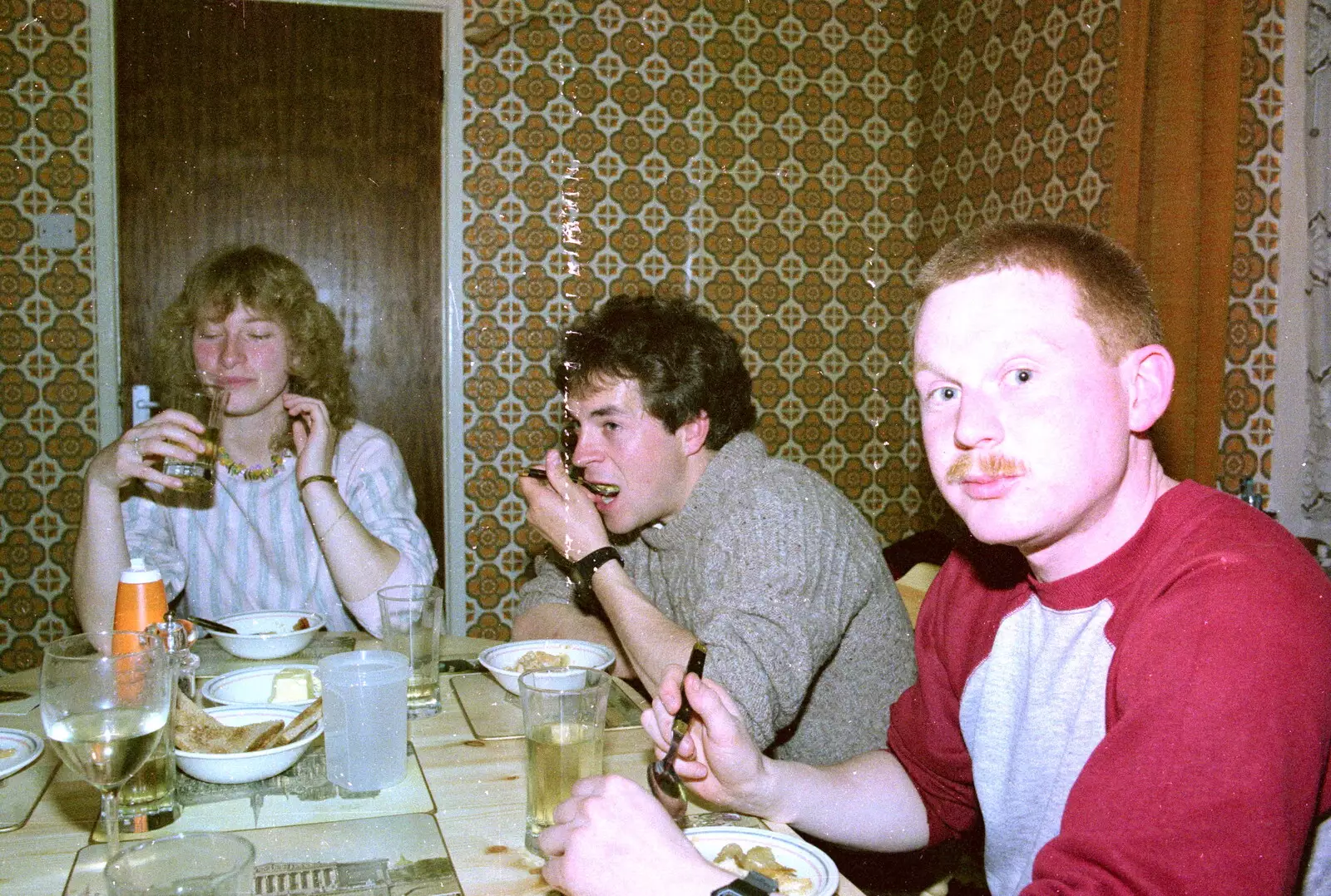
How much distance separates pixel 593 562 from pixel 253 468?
93 cm

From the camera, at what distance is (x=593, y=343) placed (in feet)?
5.87

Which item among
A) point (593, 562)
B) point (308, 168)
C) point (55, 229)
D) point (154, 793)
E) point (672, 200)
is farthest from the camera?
point (672, 200)

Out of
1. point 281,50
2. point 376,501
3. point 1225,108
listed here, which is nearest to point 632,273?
point 281,50

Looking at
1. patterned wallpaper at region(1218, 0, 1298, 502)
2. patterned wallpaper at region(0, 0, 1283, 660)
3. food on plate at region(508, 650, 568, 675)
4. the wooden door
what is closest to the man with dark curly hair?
food on plate at region(508, 650, 568, 675)

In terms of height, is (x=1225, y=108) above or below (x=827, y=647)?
above

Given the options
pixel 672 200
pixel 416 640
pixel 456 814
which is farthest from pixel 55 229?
pixel 456 814

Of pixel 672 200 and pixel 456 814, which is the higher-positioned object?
pixel 672 200

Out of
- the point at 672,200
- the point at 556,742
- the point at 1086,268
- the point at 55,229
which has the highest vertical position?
the point at 672,200

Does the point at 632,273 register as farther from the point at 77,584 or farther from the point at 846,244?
the point at 77,584

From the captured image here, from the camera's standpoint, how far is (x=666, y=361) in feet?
5.74

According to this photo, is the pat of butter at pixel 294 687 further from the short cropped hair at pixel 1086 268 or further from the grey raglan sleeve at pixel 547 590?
the short cropped hair at pixel 1086 268

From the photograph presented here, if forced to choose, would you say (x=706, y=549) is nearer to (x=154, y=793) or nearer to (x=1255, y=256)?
(x=154, y=793)

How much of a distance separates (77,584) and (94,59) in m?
2.07

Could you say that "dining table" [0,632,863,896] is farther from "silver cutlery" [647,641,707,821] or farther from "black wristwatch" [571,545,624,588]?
"black wristwatch" [571,545,624,588]
